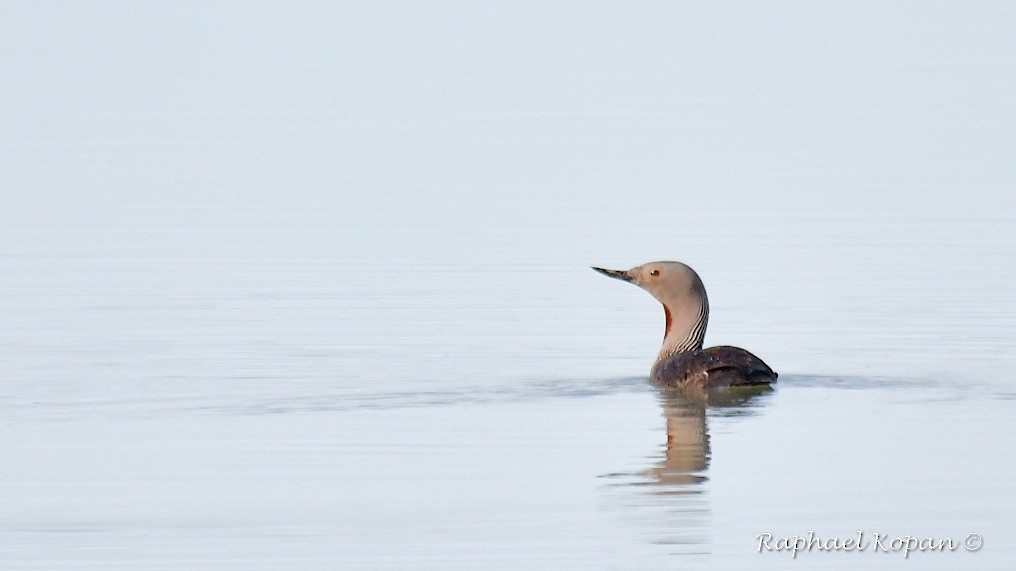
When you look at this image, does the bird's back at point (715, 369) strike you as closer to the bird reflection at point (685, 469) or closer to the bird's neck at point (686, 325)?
the bird reflection at point (685, 469)

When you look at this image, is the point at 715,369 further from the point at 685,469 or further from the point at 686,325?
the point at 685,469

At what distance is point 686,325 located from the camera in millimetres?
13055

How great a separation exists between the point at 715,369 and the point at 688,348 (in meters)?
1.01

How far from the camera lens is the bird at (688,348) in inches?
467

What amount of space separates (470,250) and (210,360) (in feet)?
19.7

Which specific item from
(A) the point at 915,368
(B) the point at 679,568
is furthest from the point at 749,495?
(A) the point at 915,368

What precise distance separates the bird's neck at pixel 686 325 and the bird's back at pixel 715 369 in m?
0.62

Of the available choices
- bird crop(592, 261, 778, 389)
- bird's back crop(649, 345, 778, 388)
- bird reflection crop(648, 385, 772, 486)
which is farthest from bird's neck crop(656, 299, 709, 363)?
bird reflection crop(648, 385, 772, 486)

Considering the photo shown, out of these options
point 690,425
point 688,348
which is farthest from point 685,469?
point 688,348

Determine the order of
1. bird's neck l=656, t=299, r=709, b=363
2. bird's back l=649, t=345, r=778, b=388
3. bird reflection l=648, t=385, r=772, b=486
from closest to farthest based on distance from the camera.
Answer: bird reflection l=648, t=385, r=772, b=486 < bird's back l=649, t=345, r=778, b=388 < bird's neck l=656, t=299, r=709, b=363

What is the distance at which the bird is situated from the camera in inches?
467

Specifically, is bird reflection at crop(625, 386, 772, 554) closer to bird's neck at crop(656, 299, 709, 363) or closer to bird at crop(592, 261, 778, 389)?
bird at crop(592, 261, 778, 389)

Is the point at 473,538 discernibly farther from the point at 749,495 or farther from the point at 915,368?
the point at 915,368

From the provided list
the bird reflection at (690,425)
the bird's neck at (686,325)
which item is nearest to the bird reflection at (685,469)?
the bird reflection at (690,425)
